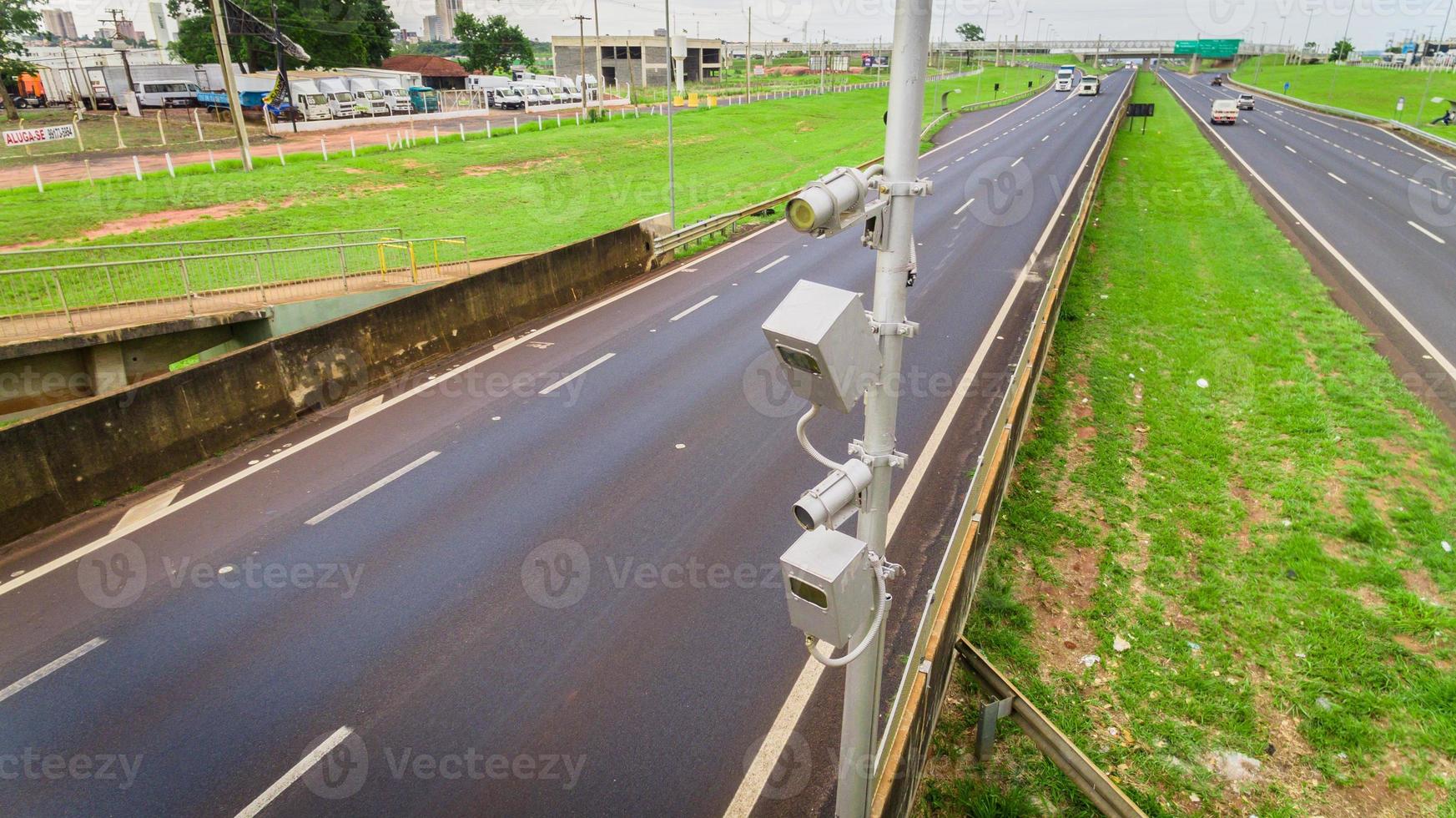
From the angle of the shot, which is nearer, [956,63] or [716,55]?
[716,55]

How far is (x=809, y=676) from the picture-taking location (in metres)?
6.93

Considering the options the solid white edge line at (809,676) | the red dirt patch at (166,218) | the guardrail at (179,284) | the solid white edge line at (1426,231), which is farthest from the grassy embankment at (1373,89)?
the red dirt patch at (166,218)

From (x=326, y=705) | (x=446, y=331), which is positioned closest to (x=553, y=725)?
(x=326, y=705)

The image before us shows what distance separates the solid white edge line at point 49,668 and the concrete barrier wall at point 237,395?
258cm

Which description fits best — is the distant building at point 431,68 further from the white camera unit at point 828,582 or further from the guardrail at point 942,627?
the white camera unit at point 828,582

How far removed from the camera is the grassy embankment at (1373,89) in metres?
59.9

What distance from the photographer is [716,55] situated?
397 feet

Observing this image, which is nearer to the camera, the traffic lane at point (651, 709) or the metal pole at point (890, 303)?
the metal pole at point (890, 303)

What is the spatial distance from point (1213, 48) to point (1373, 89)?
4344 centimetres

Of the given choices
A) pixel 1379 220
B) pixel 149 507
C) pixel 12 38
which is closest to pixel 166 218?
pixel 149 507

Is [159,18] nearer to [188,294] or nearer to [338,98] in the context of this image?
[338,98]

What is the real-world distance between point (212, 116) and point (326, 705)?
64230 millimetres

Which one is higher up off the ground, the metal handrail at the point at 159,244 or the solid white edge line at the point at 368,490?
the metal handrail at the point at 159,244

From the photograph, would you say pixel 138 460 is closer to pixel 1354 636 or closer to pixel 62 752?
pixel 62 752
